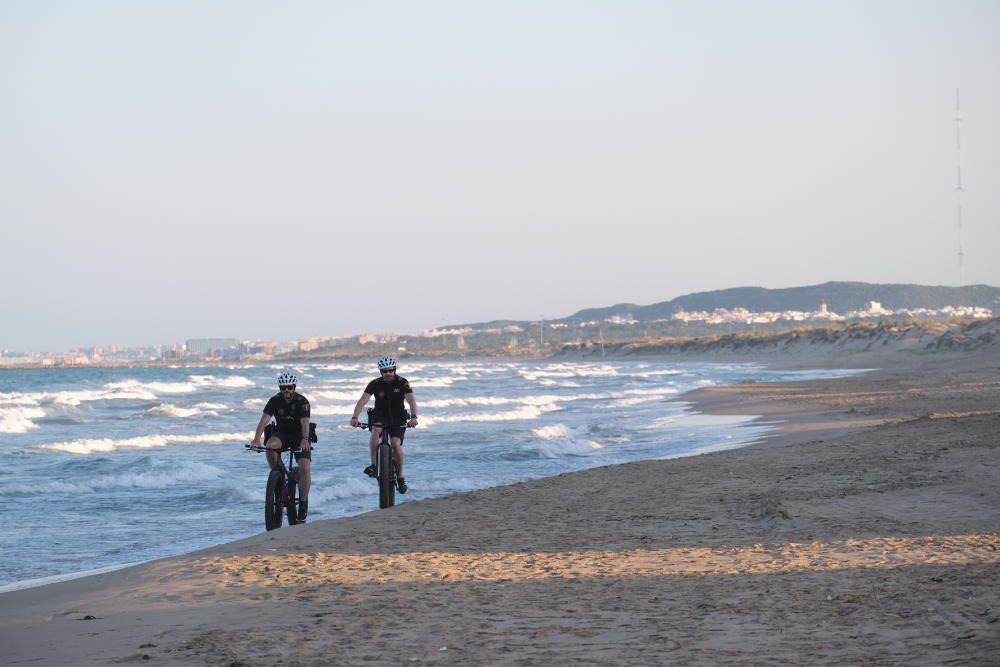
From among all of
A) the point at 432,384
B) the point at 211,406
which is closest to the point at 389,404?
Answer: the point at 211,406

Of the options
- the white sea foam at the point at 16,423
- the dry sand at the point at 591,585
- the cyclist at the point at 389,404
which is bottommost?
the white sea foam at the point at 16,423

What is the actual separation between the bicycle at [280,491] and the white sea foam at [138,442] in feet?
49.8

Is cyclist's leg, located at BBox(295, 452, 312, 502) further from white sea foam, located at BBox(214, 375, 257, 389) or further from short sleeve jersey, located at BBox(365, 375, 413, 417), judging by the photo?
white sea foam, located at BBox(214, 375, 257, 389)

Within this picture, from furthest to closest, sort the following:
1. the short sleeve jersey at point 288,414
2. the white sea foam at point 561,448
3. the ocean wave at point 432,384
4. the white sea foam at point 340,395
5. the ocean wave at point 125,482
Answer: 1. the ocean wave at point 432,384
2. the white sea foam at point 340,395
3. the white sea foam at point 561,448
4. the ocean wave at point 125,482
5. the short sleeve jersey at point 288,414

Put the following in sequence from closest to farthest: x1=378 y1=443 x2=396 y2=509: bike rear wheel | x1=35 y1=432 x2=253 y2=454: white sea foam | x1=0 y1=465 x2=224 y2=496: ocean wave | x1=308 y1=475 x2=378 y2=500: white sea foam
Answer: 1. x1=378 y1=443 x2=396 y2=509: bike rear wheel
2. x1=308 y1=475 x2=378 y2=500: white sea foam
3. x1=0 y1=465 x2=224 y2=496: ocean wave
4. x1=35 y1=432 x2=253 y2=454: white sea foam

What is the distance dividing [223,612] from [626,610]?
→ 90.4 inches

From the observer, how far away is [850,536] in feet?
26.0

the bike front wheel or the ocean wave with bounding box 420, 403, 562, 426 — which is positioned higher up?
the bike front wheel

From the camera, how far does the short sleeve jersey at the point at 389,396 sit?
36.2 feet

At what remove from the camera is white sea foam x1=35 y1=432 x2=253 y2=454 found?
24.3 metres

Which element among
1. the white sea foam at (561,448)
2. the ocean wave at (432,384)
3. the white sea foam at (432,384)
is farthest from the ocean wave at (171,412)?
the white sea foam at (561,448)

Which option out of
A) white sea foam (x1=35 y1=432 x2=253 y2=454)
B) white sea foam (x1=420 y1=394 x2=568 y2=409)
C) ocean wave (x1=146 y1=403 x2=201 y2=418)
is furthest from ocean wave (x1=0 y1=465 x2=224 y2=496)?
white sea foam (x1=420 y1=394 x2=568 y2=409)

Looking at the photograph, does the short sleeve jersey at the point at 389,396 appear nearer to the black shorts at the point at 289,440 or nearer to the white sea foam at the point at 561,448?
the black shorts at the point at 289,440

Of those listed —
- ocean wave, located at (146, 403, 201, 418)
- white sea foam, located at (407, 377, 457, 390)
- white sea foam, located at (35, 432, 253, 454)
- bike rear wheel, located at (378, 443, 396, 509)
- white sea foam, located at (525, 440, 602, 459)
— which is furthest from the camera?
white sea foam, located at (407, 377, 457, 390)
